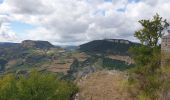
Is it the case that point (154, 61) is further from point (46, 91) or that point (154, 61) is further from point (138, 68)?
point (46, 91)

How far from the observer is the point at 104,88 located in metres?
72.9

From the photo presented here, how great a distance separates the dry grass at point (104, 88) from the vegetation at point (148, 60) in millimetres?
3924

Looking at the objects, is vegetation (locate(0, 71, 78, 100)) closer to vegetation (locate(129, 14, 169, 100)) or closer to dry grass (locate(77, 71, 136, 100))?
dry grass (locate(77, 71, 136, 100))

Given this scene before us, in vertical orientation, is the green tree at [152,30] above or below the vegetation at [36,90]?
above

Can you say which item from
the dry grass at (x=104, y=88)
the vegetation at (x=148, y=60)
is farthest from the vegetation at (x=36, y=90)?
the vegetation at (x=148, y=60)

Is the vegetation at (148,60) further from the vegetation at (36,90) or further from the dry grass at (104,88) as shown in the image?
the vegetation at (36,90)

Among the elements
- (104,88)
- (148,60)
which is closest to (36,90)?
(104,88)

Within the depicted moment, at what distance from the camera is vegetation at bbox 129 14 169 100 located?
5600cm

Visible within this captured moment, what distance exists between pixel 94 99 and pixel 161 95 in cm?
2470

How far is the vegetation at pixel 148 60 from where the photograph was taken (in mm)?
56000

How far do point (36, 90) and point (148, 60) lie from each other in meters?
28.4

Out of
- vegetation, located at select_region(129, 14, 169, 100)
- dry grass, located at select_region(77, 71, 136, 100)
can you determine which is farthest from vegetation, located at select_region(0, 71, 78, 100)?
vegetation, located at select_region(129, 14, 169, 100)

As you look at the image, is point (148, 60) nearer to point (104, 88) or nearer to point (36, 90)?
point (104, 88)

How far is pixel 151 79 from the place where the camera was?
56312 millimetres
